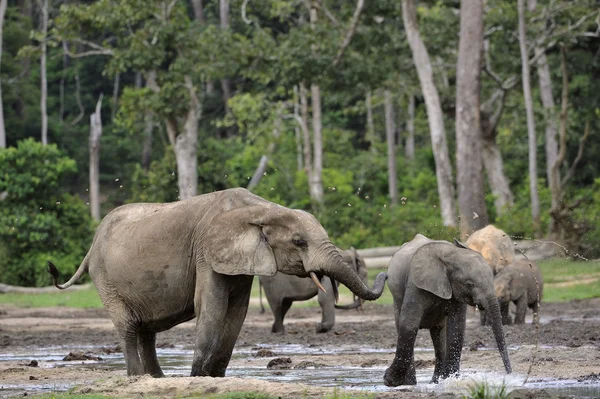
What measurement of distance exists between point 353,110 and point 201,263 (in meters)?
34.1

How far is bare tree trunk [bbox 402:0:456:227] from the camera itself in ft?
→ 104

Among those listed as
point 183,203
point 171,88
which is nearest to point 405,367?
point 183,203

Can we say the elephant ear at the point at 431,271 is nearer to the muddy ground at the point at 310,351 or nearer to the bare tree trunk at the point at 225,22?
the muddy ground at the point at 310,351

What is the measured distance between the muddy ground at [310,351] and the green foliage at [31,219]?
7499 mm

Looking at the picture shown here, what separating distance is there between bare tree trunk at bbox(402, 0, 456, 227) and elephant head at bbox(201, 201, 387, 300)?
66.6 ft

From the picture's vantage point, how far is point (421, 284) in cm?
Result: 1168

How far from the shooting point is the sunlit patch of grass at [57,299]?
27.9 meters

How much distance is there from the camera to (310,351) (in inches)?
648

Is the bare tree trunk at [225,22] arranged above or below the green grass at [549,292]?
above

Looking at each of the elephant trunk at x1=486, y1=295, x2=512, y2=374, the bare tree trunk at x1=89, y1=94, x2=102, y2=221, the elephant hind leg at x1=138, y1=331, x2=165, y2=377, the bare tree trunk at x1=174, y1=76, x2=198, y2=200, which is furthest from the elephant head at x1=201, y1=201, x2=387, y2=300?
the bare tree trunk at x1=89, y1=94, x2=102, y2=221

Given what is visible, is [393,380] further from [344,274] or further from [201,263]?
[201,263]

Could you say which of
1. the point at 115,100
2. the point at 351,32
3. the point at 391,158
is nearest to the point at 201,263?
the point at 351,32

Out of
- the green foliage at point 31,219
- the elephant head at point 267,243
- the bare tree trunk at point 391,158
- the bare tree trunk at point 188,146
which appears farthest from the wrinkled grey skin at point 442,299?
the bare tree trunk at point 391,158

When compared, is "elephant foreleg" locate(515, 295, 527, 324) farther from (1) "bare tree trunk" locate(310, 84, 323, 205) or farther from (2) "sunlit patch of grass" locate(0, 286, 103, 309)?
(1) "bare tree trunk" locate(310, 84, 323, 205)
